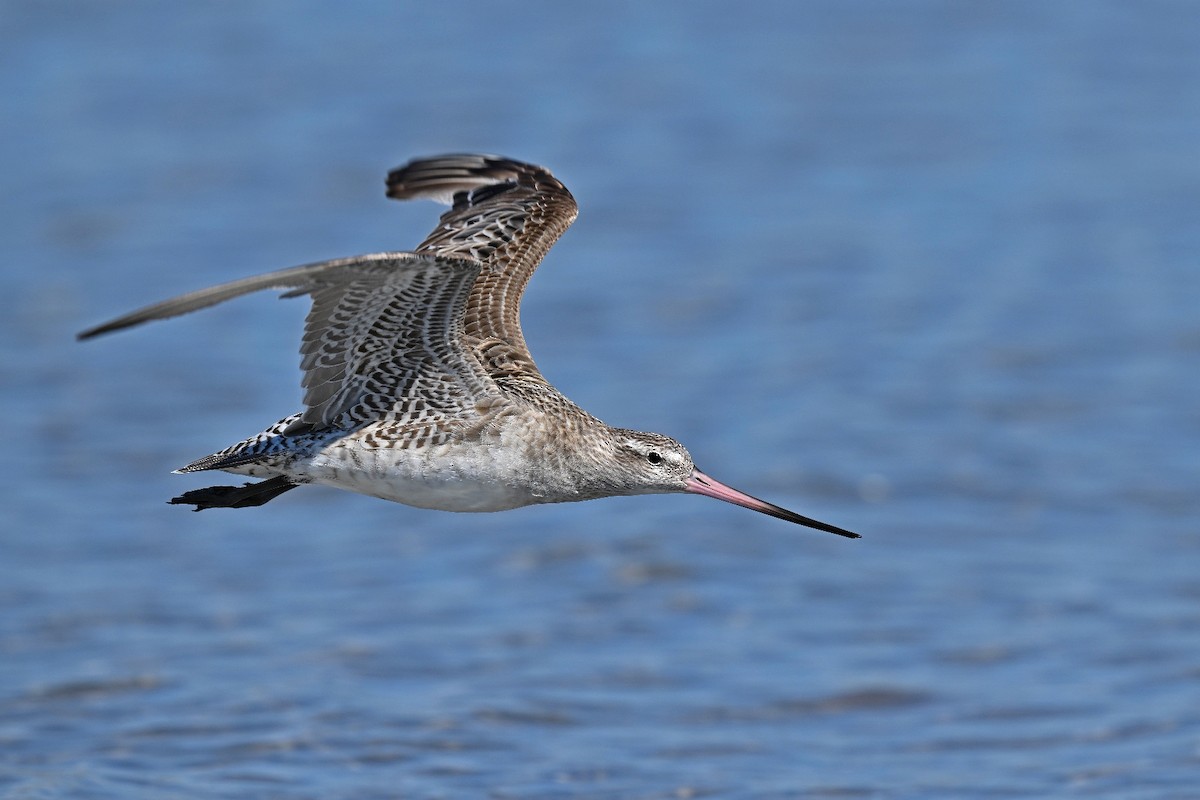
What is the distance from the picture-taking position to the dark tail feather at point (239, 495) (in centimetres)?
755

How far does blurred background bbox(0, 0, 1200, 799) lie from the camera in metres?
9.44

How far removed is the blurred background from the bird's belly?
6.70 ft

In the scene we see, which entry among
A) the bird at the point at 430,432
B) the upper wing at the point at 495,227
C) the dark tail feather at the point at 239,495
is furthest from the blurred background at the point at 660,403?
the upper wing at the point at 495,227

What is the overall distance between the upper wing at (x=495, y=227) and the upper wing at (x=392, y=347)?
0.31 meters

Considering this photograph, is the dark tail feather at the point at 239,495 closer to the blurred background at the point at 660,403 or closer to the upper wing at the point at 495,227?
the upper wing at the point at 495,227

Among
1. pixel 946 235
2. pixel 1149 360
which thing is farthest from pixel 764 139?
pixel 1149 360

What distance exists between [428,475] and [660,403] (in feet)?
18.1

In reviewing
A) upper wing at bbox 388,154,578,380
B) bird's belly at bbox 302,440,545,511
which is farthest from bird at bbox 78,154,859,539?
upper wing at bbox 388,154,578,380

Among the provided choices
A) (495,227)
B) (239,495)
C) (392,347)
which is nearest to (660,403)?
(495,227)

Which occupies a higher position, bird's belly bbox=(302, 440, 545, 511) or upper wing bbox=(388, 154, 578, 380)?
upper wing bbox=(388, 154, 578, 380)

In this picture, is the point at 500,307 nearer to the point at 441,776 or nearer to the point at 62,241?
the point at 441,776

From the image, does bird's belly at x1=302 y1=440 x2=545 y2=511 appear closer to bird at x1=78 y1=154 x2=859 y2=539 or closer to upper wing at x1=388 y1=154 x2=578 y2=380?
bird at x1=78 y1=154 x2=859 y2=539

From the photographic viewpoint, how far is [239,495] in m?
7.62

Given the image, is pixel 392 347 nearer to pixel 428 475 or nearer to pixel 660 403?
pixel 428 475
